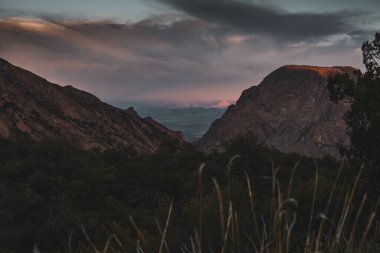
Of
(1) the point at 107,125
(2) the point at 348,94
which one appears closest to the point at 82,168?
(2) the point at 348,94

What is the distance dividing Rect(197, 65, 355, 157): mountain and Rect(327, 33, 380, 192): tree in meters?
140

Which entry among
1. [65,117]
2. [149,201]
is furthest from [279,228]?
[65,117]

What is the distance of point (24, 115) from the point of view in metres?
110

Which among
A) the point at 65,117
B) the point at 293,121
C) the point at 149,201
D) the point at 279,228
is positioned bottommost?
the point at 149,201

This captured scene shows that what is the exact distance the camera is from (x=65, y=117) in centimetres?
12531

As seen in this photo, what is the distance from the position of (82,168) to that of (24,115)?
244ft

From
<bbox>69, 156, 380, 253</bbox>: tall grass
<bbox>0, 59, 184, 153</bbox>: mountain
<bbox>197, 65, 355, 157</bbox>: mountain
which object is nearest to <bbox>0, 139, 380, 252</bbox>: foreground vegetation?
<bbox>69, 156, 380, 253</bbox>: tall grass

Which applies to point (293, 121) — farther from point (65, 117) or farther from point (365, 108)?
point (365, 108)

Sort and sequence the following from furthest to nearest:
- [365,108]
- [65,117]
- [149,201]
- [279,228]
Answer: [65,117] < [149,201] < [365,108] < [279,228]

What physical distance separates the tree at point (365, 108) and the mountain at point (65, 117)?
83.2 metres

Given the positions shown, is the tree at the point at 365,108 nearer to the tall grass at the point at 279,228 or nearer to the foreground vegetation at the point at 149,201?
the foreground vegetation at the point at 149,201

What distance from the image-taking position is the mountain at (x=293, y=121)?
169 meters


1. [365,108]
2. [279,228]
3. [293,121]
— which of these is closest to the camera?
[279,228]

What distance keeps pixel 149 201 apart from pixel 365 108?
21.3 meters
